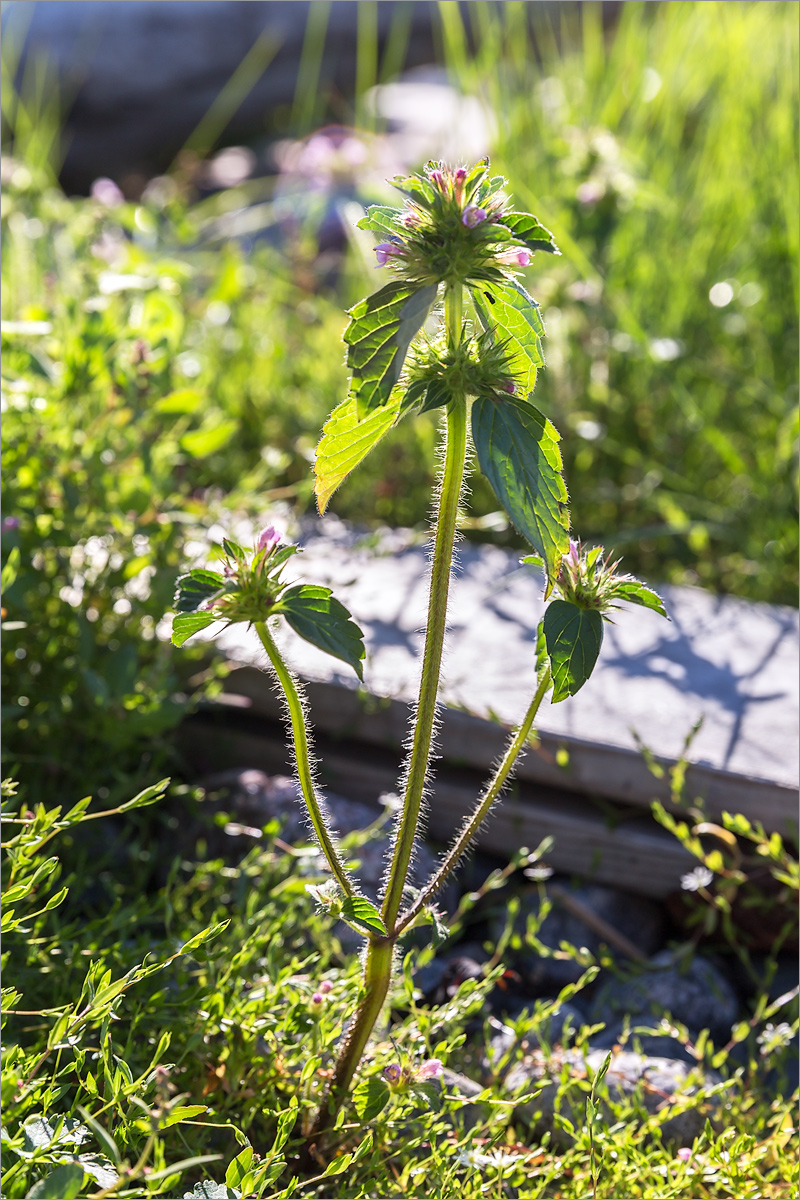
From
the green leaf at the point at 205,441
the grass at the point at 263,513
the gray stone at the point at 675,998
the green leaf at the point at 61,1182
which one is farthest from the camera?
the green leaf at the point at 205,441

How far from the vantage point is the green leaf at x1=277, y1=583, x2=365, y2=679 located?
3.18ft

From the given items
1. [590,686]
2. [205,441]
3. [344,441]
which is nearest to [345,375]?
[205,441]

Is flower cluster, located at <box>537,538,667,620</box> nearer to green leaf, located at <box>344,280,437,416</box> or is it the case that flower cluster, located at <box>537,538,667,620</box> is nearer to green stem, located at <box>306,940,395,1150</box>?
green leaf, located at <box>344,280,437,416</box>

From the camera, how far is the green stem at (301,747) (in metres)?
1.02

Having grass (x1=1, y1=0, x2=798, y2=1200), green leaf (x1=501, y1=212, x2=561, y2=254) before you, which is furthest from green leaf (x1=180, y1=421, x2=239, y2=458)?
green leaf (x1=501, y1=212, x2=561, y2=254)

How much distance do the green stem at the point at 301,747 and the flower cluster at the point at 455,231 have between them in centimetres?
37

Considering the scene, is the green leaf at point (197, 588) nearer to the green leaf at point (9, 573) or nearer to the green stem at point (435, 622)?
the green stem at point (435, 622)

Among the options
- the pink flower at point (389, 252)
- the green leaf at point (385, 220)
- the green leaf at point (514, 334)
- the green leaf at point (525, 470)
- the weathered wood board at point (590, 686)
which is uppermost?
the green leaf at point (385, 220)

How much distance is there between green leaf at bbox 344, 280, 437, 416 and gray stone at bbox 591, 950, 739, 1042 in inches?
45.5

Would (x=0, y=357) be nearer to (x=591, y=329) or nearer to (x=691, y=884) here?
(x=691, y=884)

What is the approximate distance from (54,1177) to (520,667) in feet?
4.28

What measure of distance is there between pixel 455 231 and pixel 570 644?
40 centimetres

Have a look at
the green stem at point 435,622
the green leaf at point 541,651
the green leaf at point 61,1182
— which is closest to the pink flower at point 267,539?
the green stem at point 435,622

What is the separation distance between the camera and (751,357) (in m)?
3.07
